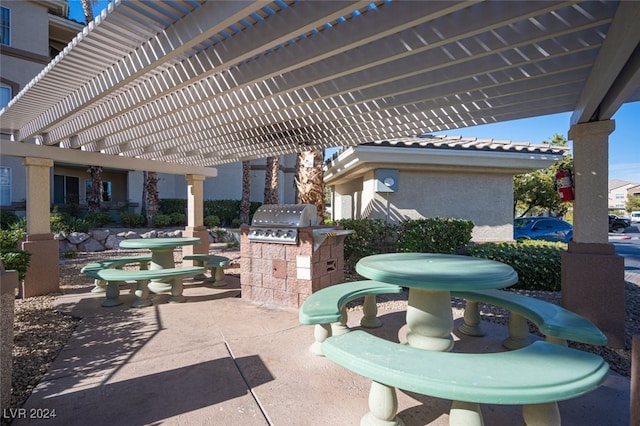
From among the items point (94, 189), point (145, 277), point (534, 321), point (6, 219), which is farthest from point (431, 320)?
point (94, 189)

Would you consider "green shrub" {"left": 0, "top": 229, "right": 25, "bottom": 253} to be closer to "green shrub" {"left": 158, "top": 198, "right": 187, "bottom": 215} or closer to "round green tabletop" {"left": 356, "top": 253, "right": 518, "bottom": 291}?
"round green tabletop" {"left": 356, "top": 253, "right": 518, "bottom": 291}

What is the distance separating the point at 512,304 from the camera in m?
3.57

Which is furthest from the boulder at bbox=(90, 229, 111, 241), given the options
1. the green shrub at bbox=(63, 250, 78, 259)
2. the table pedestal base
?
the table pedestal base

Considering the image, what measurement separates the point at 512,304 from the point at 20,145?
8590mm

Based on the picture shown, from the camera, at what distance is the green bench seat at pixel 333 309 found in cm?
308

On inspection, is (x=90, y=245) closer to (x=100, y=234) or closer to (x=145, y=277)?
(x=100, y=234)

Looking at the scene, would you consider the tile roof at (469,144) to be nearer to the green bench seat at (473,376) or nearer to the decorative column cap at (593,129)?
the decorative column cap at (593,129)

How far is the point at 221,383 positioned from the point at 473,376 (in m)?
2.28

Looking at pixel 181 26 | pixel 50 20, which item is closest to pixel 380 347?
pixel 181 26

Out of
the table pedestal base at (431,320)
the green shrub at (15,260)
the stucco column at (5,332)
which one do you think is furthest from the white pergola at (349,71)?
the table pedestal base at (431,320)

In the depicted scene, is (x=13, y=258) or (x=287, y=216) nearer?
(x=13, y=258)

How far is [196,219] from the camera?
9188 mm

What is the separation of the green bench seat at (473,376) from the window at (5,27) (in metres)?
19.0

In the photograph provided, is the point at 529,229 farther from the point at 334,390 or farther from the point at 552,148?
the point at 334,390
